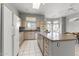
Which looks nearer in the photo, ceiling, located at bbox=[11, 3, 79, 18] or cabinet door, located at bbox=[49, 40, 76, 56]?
cabinet door, located at bbox=[49, 40, 76, 56]

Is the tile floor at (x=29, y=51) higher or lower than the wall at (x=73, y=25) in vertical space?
lower

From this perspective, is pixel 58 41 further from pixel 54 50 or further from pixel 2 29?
pixel 2 29

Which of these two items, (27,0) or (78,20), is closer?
(27,0)

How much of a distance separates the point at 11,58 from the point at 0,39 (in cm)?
92

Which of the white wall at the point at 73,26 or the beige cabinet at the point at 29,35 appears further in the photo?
the beige cabinet at the point at 29,35

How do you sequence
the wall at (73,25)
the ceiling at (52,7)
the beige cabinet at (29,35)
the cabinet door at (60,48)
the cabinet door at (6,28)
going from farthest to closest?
the beige cabinet at (29,35)
the wall at (73,25)
the ceiling at (52,7)
the cabinet door at (60,48)
the cabinet door at (6,28)

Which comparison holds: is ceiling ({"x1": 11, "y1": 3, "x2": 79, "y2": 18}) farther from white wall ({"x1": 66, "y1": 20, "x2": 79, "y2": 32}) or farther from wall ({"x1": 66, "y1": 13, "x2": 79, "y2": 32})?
white wall ({"x1": 66, "y1": 20, "x2": 79, "y2": 32})

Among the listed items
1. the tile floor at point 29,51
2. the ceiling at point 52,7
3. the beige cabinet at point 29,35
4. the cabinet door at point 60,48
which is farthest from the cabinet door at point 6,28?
the beige cabinet at point 29,35

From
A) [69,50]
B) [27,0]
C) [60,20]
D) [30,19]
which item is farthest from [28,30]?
[27,0]

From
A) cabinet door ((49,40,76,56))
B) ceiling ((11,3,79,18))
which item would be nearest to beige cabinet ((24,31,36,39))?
ceiling ((11,3,79,18))

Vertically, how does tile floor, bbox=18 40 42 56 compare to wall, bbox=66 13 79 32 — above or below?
below

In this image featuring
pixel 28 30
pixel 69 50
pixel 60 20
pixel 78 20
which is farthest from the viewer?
pixel 60 20

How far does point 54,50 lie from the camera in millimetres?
2584

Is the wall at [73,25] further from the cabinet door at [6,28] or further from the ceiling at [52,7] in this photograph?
the cabinet door at [6,28]
